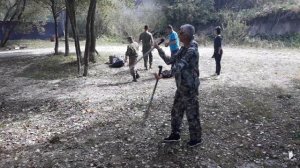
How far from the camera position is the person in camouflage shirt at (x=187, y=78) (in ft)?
25.0

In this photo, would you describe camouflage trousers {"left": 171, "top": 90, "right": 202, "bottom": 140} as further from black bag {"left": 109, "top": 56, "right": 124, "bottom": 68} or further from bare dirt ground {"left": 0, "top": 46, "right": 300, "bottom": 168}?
black bag {"left": 109, "top": 56, "right": 124, "bottom": 68}

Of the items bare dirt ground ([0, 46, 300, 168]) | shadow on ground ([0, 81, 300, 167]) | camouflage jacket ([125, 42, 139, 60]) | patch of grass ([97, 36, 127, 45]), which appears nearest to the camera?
shadow on ground ([0, 81, 300, 167])

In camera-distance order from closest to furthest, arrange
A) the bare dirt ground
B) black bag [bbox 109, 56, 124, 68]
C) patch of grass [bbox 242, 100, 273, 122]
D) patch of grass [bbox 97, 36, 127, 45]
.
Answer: the bare dirt ground, patch of grass [bbox 242, 100, 273, 122], black bag [bbox 109, 56, 124, 68], patch of grass [bbox 97, 36, 127, 45]

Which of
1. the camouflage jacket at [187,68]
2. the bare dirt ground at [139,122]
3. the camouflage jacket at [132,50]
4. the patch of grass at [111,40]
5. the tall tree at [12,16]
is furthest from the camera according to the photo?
the patch of grass at [111,40]

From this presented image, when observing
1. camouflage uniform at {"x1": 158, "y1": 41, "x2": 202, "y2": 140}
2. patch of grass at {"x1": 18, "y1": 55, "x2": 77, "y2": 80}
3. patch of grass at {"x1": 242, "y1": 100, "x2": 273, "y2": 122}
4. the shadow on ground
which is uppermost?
camouflage uniform at {"x1": 158, "y1": 41, "x2": 202, "y2": 140}

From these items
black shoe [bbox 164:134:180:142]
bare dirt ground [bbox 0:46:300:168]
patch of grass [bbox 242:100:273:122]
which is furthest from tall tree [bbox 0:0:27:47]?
black shoe [bbox 164:134:180:142]

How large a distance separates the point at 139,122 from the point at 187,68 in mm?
3098

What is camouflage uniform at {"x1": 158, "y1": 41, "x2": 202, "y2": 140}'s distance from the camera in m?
7.61

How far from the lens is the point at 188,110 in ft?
26.0

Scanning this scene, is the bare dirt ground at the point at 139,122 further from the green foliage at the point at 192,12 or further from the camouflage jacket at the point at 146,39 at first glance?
the green foliage at the point at 192,12

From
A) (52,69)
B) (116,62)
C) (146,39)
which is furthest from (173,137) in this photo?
(52,69)

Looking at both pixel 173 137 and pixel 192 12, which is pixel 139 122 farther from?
pixel 192 12

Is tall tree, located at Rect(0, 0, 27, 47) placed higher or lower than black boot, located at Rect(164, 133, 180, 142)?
higher

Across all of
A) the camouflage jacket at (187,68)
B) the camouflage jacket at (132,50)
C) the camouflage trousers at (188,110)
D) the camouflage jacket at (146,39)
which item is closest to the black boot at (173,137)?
the camouflage trousers at (188,110)
